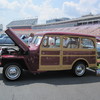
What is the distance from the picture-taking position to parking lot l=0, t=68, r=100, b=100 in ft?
16.2

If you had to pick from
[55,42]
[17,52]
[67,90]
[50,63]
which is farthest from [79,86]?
[17,52]

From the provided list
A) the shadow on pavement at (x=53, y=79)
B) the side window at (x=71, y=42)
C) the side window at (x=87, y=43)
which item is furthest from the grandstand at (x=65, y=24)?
the shadow on pavement at (x=53, y=79)

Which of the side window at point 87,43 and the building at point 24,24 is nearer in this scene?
the side window at point 87,43

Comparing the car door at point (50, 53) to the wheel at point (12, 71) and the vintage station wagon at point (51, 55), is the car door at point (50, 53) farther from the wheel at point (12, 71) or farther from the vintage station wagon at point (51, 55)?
the wheel at point (12, 71)

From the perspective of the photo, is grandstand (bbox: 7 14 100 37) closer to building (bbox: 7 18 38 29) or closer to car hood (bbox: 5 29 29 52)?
building (bbox: 7 18 38 29)

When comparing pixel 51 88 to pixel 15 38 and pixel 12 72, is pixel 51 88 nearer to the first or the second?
pixel 12 72

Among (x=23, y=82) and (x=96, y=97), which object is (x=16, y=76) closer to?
(x=23, y=82)

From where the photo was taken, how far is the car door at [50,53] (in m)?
6.64

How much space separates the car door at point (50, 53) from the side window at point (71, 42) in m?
0.29

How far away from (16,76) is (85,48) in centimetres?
323

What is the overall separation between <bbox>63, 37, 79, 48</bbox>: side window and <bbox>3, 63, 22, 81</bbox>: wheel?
213 centimetres

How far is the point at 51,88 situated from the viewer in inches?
223

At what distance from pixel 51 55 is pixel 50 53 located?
95 millimetres

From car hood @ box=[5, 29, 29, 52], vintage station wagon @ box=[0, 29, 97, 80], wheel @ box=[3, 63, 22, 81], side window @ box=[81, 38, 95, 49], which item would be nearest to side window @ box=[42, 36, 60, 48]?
vintage station wagon @ box=[0, 29, 97, 80]
